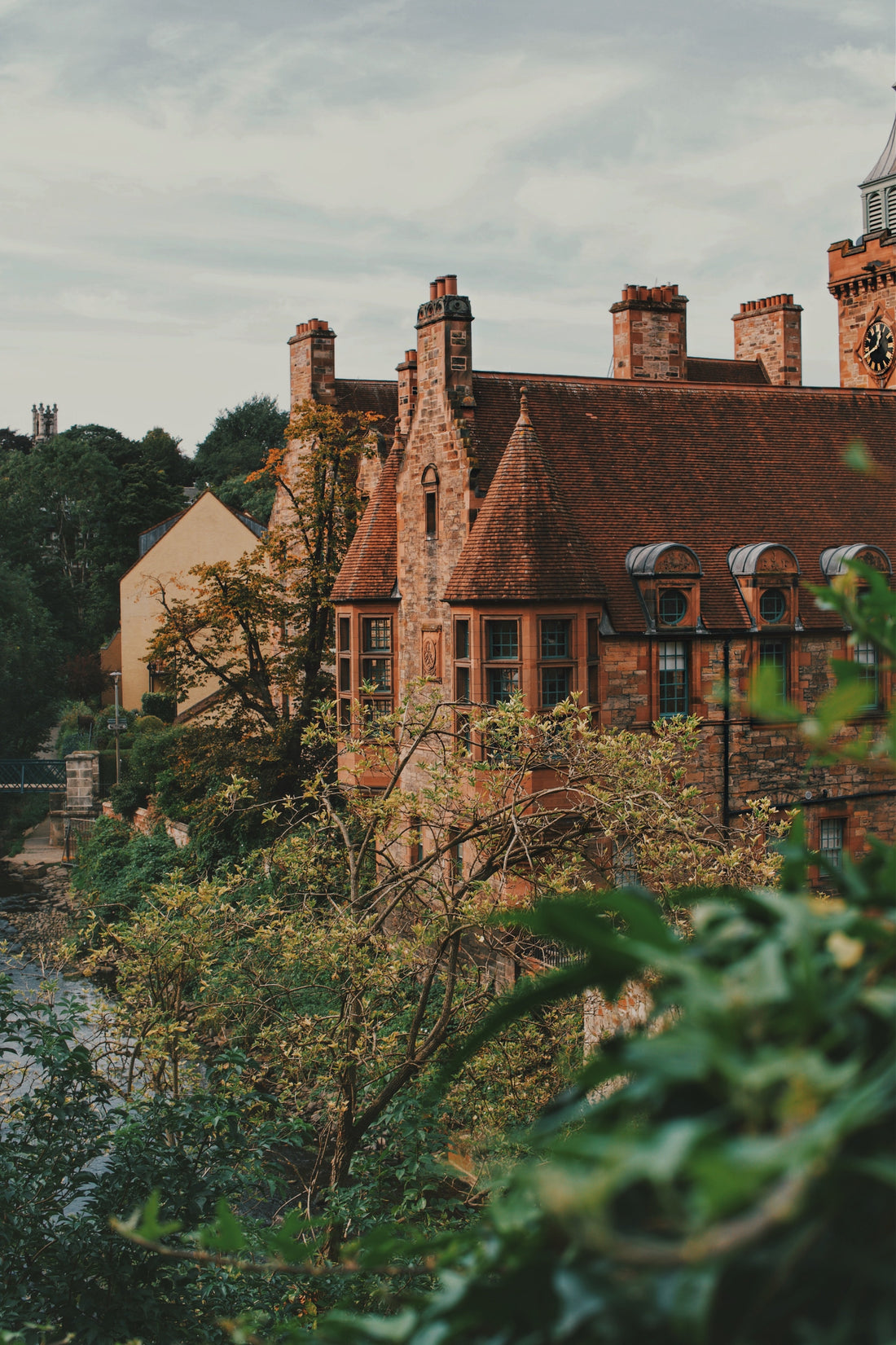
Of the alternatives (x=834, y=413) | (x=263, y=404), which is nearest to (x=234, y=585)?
(x=834, y=413)

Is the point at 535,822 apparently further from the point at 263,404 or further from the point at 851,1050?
the point at 263,404

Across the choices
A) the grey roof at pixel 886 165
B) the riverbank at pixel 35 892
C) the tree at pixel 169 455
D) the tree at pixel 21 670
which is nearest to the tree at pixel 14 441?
the tree at pixel 169 455

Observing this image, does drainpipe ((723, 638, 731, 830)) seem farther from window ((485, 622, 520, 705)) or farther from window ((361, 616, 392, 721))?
window ((361, 616, 392, 721))

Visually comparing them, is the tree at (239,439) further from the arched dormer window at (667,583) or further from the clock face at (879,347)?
the arched dormer window at (667,583)

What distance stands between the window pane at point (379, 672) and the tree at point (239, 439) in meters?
59.3

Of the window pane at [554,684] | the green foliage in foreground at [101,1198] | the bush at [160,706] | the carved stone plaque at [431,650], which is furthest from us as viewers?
the bush at [160,706]

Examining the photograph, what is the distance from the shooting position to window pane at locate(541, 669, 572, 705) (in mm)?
18141

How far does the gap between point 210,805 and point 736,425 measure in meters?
13.6

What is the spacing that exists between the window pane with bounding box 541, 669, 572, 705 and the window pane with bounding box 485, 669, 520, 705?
1.40 feet

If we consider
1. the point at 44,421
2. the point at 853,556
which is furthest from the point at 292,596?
the point at 44,421

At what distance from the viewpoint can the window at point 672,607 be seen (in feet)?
65.0

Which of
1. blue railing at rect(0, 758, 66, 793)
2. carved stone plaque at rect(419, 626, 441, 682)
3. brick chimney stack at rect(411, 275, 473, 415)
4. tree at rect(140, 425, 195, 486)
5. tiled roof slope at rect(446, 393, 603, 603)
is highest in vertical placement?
tree at rect(140, 425, 195, 486)

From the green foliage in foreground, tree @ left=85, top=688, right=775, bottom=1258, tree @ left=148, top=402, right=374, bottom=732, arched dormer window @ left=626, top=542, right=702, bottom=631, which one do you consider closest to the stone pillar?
tree @ left=148, top=402, right=374, bottom=732

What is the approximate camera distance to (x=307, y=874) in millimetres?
10766
